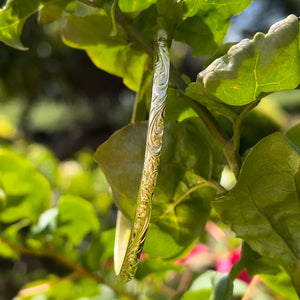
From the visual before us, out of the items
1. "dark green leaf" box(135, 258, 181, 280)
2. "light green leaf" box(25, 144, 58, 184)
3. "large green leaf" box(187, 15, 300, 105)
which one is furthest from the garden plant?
"light green leaf" box(25, 144, 58, 184)

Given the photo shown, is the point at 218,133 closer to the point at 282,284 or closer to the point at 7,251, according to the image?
the point at 282,284

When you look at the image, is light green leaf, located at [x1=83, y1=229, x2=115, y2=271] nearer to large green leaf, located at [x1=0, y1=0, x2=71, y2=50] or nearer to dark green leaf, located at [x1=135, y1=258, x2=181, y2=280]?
dark green leaf, located at [x1=135, y1=258, x2=181, y2=280]

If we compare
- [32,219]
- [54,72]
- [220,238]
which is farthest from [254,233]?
[54,72]

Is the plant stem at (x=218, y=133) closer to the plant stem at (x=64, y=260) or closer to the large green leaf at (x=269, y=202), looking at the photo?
the large green leaf at (x=269, y=202)

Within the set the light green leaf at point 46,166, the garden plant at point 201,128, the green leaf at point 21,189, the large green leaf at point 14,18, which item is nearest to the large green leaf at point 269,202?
the garden plant at point 201,128

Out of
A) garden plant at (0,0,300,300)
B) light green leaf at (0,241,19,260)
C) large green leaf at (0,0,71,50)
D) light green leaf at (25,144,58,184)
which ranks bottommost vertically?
light green leaf at (25,144,58,184)

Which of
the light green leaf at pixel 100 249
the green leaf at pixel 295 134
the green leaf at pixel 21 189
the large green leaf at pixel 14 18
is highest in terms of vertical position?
the large green leaf at pixel 14 18

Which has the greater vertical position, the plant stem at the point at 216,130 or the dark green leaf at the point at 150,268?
the plant stem at the point at 216,130
